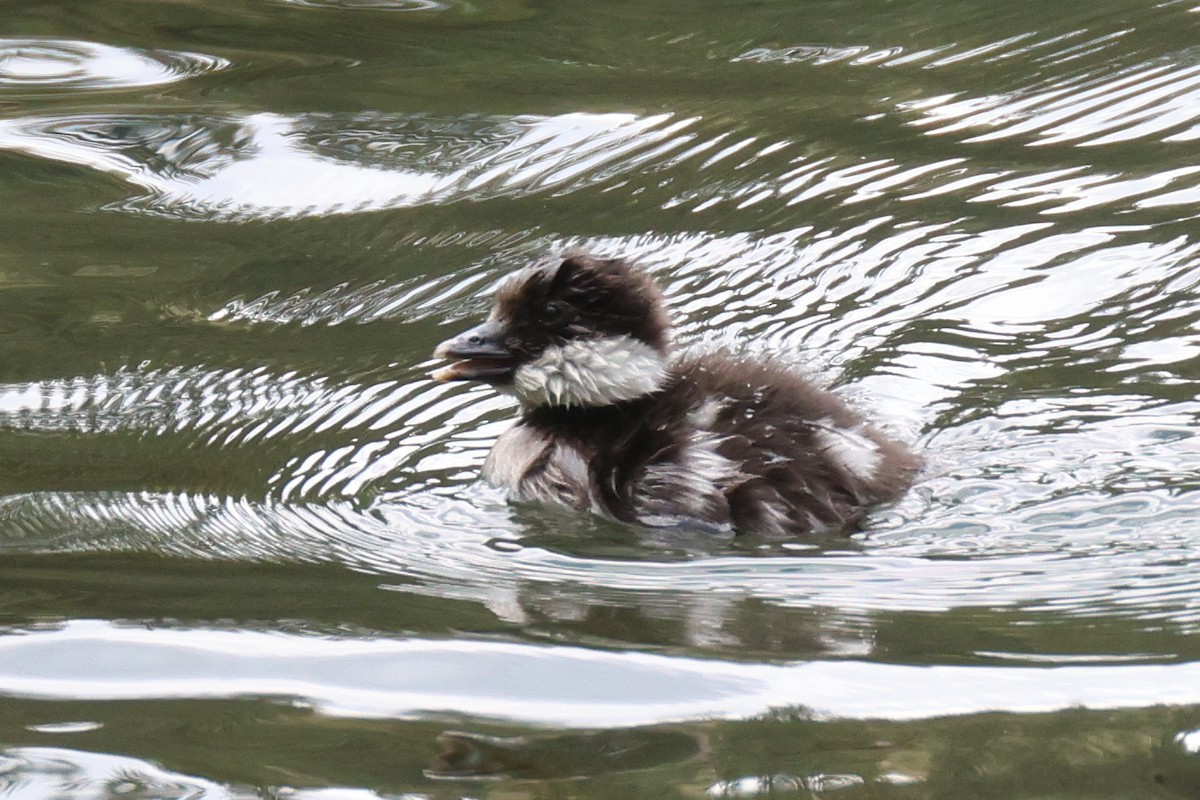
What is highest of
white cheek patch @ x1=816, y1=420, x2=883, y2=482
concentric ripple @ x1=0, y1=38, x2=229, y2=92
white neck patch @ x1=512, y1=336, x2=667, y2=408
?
concentric ripple @ x1=0, y1=38, x2=229, y2=92

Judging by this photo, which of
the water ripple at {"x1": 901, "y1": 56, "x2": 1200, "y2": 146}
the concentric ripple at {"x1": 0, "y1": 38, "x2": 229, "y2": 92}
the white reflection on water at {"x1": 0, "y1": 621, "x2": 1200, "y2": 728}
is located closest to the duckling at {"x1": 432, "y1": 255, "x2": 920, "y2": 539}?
the white reflection on water at {"x1": 0, "y1": 621, "x2": 1200, "y2": 728}

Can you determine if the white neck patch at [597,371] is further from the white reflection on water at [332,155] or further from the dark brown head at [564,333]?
the white reflection on water at [332,155]

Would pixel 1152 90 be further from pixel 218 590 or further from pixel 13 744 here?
pixel 13 744

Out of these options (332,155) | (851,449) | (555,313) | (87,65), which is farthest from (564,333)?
(87,65)

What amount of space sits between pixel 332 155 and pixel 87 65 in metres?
1.17

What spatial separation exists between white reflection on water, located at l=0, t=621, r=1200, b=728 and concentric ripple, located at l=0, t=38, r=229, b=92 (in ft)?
12.7

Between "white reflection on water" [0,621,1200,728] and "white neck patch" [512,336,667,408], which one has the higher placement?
"white neck patch" [512,336,667,408]

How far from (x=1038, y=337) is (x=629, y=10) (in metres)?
2.75

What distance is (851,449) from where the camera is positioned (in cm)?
403

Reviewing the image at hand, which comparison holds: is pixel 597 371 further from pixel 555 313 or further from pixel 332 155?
pixel 332 155

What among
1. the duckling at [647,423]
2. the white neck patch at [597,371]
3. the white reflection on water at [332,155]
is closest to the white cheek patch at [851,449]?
the duckling at [647,423]

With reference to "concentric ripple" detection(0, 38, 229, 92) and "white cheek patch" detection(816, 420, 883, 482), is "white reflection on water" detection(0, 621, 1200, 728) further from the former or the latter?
"concentric ripple" detection(0, 38, 229, 92)

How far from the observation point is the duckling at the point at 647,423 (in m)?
3.95

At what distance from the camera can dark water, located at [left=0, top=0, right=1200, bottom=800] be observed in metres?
2.58
